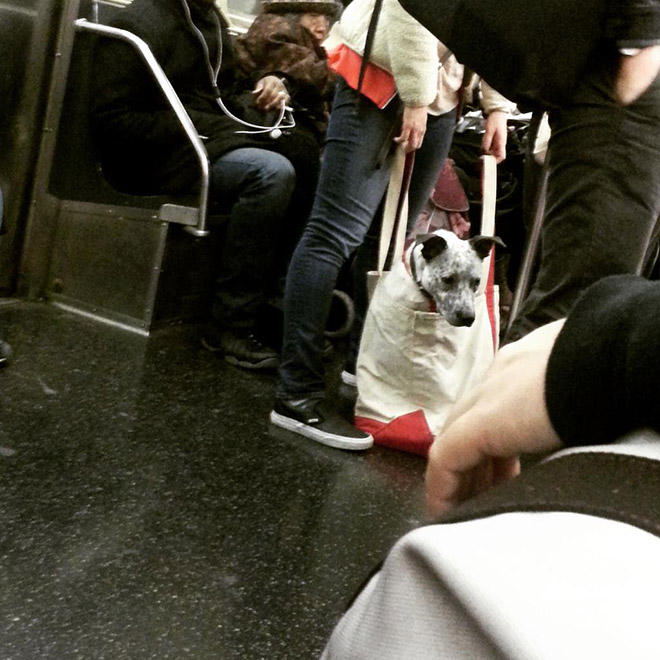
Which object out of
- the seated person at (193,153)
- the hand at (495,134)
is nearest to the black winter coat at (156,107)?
the seated person at (193,153)

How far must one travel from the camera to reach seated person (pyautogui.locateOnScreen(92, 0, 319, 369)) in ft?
8.51

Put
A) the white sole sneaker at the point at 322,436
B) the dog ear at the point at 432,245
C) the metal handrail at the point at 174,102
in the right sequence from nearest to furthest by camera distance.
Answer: the white sole sneaker at the point at 322,436 → the dog ear at the point at 432,245 → the metal handrail at the point at 174,102

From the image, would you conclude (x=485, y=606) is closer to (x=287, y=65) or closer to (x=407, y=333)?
(x=407, y=333)

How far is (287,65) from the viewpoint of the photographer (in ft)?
9.91

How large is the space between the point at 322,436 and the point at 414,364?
0.30 metres

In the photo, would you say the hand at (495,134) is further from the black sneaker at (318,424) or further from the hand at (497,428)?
the hand at (497,428)

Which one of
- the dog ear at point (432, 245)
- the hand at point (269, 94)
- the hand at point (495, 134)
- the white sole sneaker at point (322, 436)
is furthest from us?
the hand at point (269, 94)

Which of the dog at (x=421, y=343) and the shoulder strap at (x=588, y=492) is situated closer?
the shoulder strap at (x=588, y=492)

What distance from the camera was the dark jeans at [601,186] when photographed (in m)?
1.38

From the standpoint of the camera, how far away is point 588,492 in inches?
11.8

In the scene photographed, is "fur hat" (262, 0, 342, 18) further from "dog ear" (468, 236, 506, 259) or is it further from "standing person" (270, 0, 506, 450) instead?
"dog ear" (468, 236, 506, 259)

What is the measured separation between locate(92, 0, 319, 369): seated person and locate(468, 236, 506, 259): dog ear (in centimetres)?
73

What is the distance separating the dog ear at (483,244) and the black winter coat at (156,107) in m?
0.91

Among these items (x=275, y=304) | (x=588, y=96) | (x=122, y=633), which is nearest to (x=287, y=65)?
(x=275, y=304)
